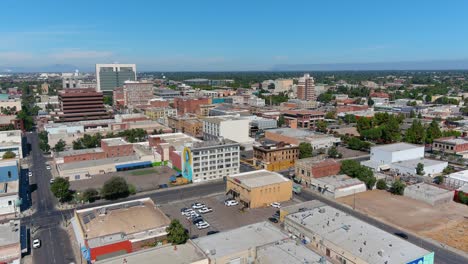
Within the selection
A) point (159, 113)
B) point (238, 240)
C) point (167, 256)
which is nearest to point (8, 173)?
point (167, 256)

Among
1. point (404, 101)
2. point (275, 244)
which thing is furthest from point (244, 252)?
point (404, 101)

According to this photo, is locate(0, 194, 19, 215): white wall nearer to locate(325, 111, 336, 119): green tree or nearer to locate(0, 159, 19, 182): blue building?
locate(0, 159, 19, 182): blue building

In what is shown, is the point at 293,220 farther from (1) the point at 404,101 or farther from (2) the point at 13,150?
(1) the point at 404,101

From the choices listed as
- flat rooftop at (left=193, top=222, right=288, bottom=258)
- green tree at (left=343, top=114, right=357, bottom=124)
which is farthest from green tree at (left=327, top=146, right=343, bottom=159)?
green tree at (left=343, top=114, right=357, bottom=124)

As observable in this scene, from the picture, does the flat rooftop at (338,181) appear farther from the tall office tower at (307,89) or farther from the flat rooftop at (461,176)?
the tall office tower at (307,89)

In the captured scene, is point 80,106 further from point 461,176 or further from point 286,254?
point 461,176
